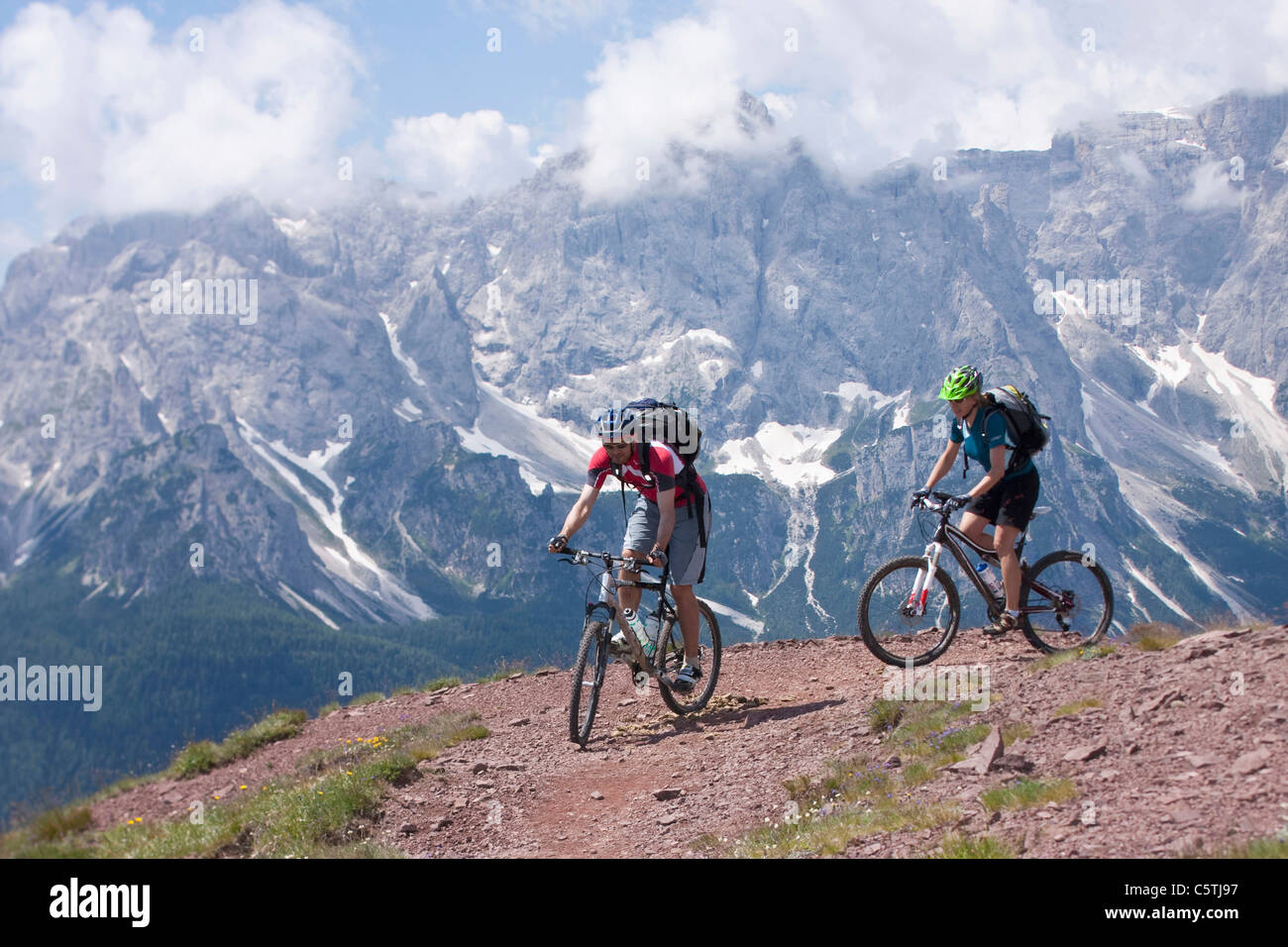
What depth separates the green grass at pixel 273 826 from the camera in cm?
898

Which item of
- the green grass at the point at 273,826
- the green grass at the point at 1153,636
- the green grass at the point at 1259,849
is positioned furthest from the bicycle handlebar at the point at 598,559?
the green grass at the point at 1259,849

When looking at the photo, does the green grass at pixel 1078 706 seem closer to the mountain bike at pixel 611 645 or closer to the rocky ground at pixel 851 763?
the rocky ground at pixel 851 763

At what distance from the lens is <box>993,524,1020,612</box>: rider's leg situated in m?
12.8

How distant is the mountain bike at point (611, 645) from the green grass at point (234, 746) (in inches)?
226

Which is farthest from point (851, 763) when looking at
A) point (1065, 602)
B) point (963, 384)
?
point (1065, 602)

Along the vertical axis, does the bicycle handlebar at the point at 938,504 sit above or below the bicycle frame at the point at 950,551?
above

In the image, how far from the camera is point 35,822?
11398mm

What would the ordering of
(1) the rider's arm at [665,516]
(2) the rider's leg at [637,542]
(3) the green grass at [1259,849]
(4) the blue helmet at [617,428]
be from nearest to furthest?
(3) the green grass at [1259,849]
(4) the blue helmet at [617,428]
(1) the rider's arm at [665,516]
(2) the rider's leg at [637,542]

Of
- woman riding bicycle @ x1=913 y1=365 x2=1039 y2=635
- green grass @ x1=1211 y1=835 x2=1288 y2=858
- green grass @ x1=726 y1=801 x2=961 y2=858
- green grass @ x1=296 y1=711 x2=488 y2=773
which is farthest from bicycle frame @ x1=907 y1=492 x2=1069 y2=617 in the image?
green grass @ x1=1211 y1=835 x2=1288 y2=858

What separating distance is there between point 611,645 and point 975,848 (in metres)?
6.61
